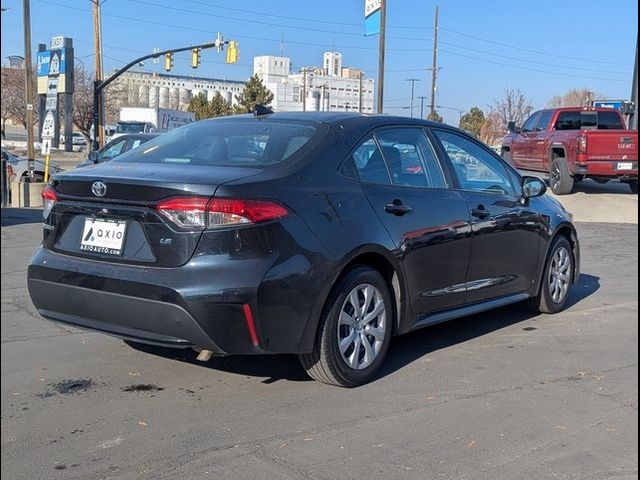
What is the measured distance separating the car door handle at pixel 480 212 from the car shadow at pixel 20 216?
28.3 ft

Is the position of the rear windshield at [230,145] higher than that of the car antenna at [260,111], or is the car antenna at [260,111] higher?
the car antenna at [260,111]

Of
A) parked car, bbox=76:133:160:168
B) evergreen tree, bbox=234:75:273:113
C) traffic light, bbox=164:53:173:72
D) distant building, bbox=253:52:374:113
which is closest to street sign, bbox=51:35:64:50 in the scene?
traffic light, bbox=164:53:173:72

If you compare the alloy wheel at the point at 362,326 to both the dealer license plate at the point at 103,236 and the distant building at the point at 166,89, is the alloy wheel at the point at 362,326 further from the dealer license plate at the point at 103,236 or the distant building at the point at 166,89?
the distant building at the point at 166,89

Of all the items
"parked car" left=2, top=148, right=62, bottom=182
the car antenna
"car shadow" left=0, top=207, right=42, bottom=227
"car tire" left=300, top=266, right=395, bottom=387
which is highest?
the car antenna

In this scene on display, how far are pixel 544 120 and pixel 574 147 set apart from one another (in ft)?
8.48

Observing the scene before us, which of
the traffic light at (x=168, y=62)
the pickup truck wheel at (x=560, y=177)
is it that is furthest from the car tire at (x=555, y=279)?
the traffic light at (x=168, y=62)

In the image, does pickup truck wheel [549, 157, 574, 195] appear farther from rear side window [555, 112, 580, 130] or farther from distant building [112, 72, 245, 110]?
distant building [112, 72, 245, 110]

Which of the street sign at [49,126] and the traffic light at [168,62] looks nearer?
the street sign at [49,126]

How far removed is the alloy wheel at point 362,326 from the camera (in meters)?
4.53

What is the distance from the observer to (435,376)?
491 cm

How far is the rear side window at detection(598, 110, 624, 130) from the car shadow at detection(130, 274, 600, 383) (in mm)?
12453

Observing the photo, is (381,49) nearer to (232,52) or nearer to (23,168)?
(232,52)

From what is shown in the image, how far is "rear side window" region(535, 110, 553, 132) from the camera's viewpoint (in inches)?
719

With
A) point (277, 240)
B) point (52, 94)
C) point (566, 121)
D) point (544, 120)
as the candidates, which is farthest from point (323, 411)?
point (52, 94)
